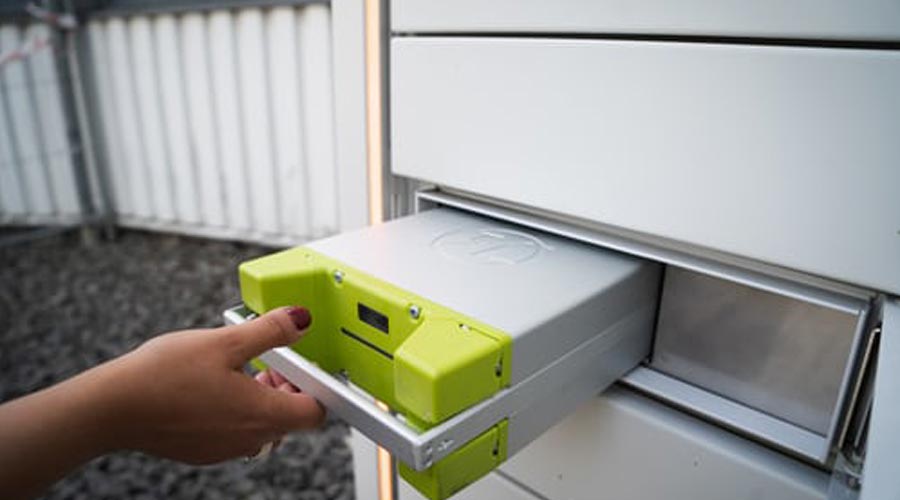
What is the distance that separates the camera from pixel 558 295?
58 cm

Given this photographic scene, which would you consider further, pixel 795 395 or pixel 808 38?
pixel 795 395

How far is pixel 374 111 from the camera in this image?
82cm

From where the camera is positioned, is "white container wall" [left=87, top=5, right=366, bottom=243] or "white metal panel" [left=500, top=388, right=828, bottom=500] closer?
"white metal panel" [left=500, top=388, right=828, bottom=500]

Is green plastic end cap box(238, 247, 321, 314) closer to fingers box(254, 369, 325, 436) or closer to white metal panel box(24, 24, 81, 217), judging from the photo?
fingers box(254, 369, 325, 436)

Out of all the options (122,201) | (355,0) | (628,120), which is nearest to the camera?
(628,120)

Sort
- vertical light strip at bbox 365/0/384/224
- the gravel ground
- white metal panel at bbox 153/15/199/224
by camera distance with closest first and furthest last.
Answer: vertical light strip at bbox 365/0/384/224
the gravel ground
white metal panel at bbox 153/15/199/224

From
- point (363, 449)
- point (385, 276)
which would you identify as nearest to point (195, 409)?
point (385, 276)

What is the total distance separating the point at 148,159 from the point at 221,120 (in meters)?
0.49

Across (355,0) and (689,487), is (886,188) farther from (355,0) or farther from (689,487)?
(355,0)

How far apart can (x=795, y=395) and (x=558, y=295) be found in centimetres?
26

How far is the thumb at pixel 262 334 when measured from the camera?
55 cm

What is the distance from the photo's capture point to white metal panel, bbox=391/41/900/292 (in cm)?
46

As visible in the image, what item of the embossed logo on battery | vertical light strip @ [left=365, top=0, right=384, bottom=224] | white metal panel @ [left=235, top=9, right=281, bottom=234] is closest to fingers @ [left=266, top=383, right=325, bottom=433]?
the embossed logo on battery

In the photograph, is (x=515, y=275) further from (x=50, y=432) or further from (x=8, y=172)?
(x=8, y=172)
